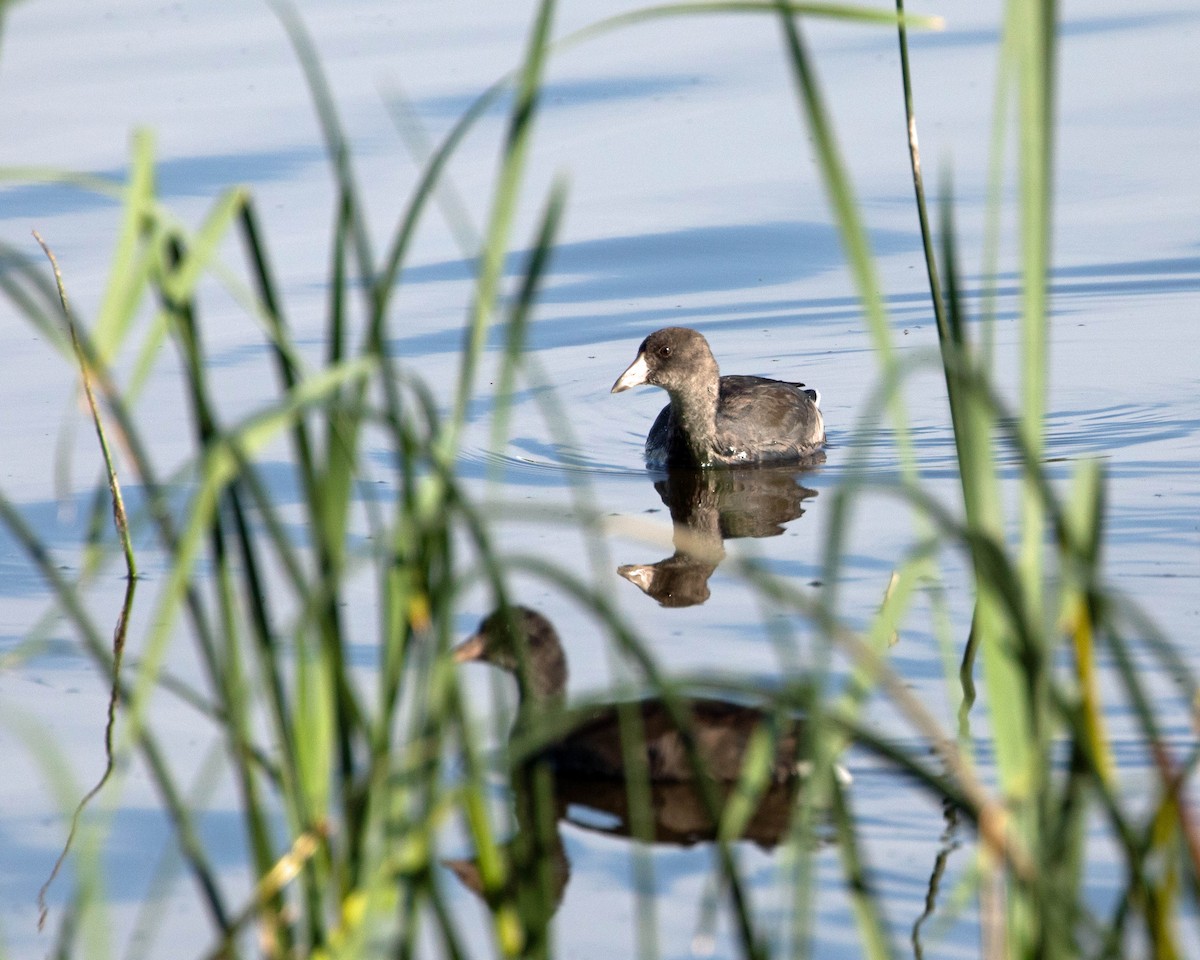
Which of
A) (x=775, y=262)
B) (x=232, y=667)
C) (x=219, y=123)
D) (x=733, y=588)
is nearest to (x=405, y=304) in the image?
(x=775, y=262)

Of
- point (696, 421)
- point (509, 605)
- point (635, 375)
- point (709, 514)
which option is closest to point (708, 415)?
point (696, 421)

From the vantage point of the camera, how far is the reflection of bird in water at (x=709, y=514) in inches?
267

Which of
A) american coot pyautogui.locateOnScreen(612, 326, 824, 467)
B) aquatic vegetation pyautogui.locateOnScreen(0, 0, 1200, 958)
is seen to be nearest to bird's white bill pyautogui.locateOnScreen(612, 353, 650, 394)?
american coot pyautogui.locateOnScreen(612, 326, 824, 467)

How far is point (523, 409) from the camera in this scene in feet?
32.9

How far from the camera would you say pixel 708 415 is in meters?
9.20

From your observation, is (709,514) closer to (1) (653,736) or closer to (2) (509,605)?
(1) (653,736)

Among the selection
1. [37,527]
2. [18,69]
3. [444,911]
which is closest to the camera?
[444,911]

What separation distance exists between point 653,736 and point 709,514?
10.1 feet

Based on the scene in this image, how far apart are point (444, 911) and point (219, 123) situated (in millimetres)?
12008

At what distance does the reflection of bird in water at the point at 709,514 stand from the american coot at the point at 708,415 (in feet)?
0.49

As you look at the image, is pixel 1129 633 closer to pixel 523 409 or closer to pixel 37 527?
pixel 37 527

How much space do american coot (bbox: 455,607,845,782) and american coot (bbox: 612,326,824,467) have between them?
380 cm

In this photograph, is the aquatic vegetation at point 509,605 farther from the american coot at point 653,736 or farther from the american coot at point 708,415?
the american coot at point 708,415

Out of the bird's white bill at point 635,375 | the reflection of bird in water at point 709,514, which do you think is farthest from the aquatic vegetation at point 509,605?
the bird's white bill at point 635,375
